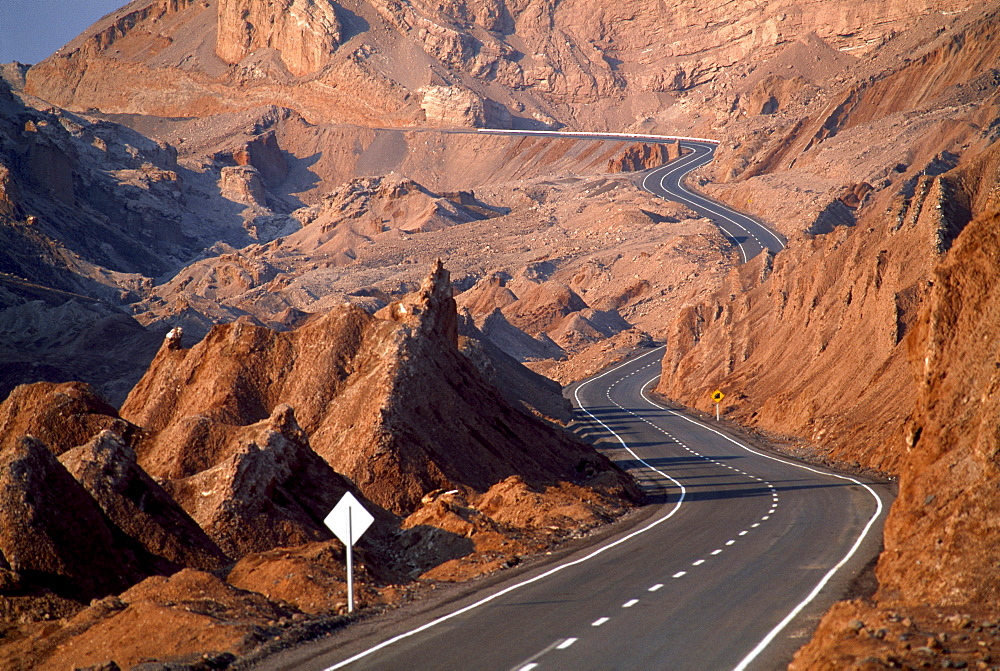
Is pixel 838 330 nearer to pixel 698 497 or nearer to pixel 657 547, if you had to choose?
pixel 698 497

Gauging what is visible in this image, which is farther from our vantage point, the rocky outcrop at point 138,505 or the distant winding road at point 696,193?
the distant winding road at point 696,193

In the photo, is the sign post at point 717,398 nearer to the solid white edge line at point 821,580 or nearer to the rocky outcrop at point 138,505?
the solid white edge line at point 821,580

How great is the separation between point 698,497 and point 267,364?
15.3m

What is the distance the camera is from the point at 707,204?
423 feet

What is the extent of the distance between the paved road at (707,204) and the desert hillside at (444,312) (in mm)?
2798

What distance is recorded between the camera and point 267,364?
120ft

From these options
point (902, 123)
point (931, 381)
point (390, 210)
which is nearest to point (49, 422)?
point (931, 381)

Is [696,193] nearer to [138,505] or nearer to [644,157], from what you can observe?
[644,157]

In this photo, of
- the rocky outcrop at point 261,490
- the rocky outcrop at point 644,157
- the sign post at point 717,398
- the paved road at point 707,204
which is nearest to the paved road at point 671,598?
the rocky outcrop at point 261,490

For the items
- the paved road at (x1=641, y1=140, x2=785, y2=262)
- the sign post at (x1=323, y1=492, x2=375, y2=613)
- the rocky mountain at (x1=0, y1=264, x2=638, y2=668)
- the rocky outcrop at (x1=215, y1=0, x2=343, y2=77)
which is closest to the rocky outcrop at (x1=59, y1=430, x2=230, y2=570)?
the rocky mountain at (x1=0, y1=264, x2=638, y2=668)

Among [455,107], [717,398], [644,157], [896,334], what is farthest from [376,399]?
[455,107]

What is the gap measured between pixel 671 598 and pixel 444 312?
24.3m

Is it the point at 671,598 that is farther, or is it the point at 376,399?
the point at 376,399

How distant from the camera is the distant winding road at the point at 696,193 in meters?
109
